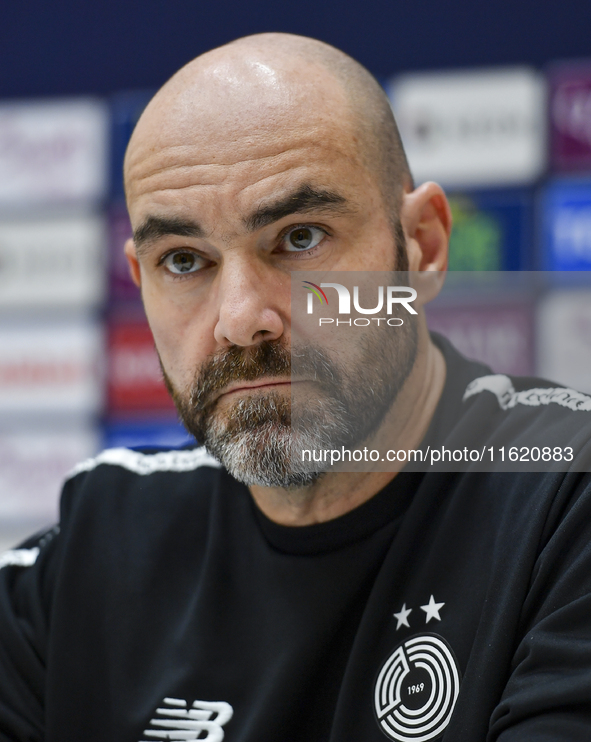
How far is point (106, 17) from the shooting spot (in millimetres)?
2490

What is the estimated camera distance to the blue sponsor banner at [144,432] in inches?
99.8

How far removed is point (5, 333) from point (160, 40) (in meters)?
1.12

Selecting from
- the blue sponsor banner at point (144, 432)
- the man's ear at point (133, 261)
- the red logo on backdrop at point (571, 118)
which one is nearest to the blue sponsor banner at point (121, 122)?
the blue sponsor banner at point (144, 432)

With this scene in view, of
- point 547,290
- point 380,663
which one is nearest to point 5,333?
point 547,290

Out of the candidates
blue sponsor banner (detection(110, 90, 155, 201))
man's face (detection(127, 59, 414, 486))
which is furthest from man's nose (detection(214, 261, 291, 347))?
blue sponsor banner (detection(110, 90, 155, 201))

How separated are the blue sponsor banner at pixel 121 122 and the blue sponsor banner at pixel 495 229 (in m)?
1.08

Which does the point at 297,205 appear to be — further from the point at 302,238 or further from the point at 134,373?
the point at 134,373

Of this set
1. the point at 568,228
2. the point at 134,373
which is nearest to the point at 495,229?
the point at 568,228

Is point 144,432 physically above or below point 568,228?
below

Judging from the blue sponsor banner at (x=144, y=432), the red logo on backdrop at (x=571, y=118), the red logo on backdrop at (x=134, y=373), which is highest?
the red logo on backdrop at (x=571, y=118)

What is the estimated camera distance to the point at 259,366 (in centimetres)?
87

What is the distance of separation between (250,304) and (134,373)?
70.3 inches

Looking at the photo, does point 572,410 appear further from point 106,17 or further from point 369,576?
point 106,17

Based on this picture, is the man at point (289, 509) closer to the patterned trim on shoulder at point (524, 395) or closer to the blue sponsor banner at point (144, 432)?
the patterned trim on shoulder at point (524, 395)
